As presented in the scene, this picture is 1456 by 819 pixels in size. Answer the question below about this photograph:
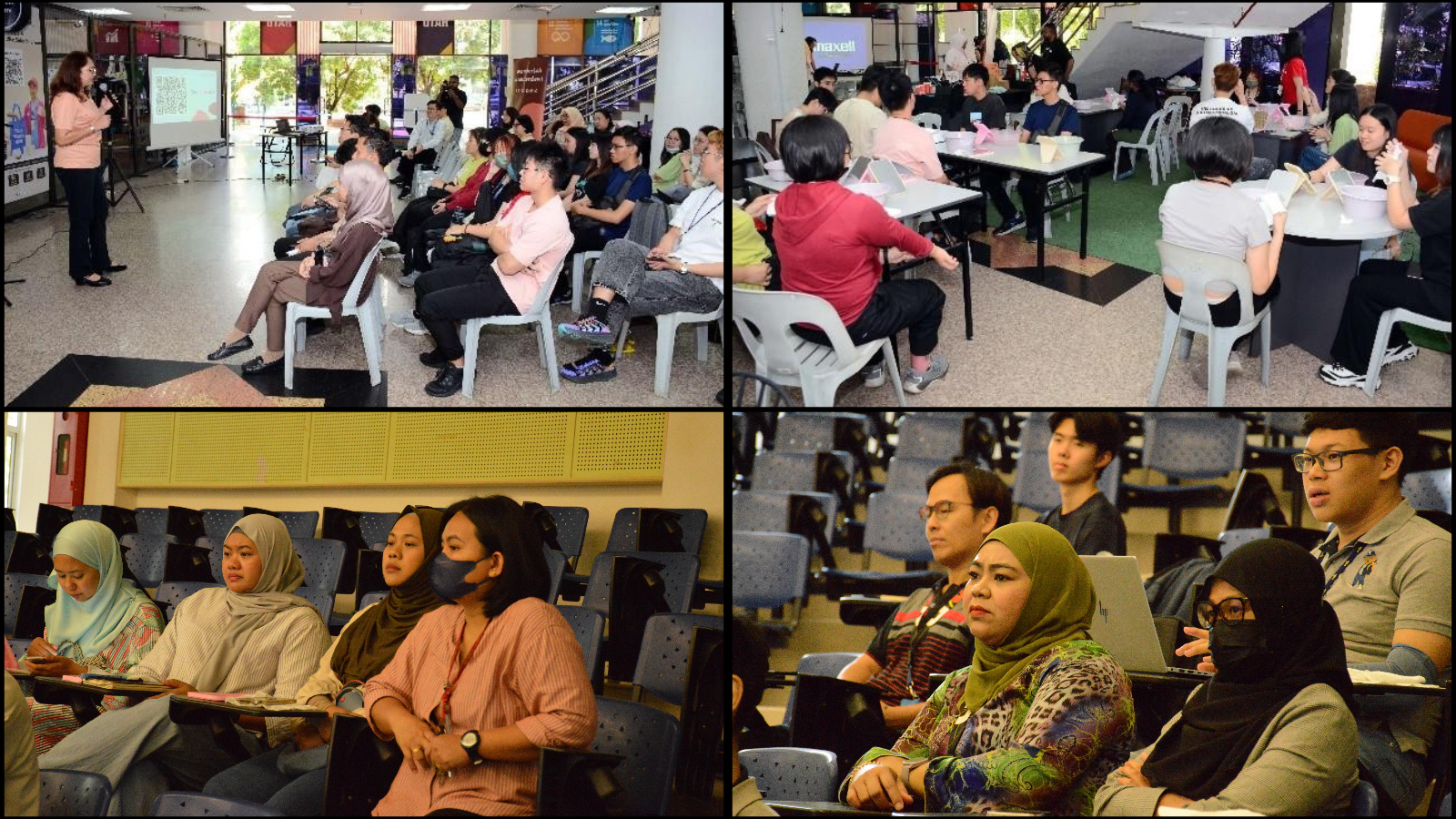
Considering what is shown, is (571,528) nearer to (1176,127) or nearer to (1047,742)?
(1047,742)

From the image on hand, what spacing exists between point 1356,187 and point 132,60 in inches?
332

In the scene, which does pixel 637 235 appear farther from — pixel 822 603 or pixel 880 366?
pixel 822 603

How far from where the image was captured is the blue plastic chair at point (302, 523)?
5.29 meters

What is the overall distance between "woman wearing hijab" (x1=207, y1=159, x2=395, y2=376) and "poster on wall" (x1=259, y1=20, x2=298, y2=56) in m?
2.26

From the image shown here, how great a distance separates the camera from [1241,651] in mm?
2703

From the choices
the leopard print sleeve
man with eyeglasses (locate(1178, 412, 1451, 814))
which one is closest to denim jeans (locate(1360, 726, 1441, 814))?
man with eyeglasses (locate(1178, 412, 1451, 814))

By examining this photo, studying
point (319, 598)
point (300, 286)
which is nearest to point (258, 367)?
point (300, 286)

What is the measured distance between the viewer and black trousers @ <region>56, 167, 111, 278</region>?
5.77m

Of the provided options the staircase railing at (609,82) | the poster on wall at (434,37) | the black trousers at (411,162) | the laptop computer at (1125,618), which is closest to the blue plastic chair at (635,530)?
the laptop computer at (1125,618)

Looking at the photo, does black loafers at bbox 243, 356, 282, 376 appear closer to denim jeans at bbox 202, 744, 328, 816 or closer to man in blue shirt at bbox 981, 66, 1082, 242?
denim jeans at bbox 202, 744, 328, 816

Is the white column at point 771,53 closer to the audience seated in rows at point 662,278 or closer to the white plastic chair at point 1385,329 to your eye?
the audience seated in rows at point 662,278

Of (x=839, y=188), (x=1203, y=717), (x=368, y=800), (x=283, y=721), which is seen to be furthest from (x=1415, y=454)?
(x=283, y=721)

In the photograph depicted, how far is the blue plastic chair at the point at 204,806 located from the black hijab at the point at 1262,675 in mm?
2147

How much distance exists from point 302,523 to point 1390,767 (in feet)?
14.7
